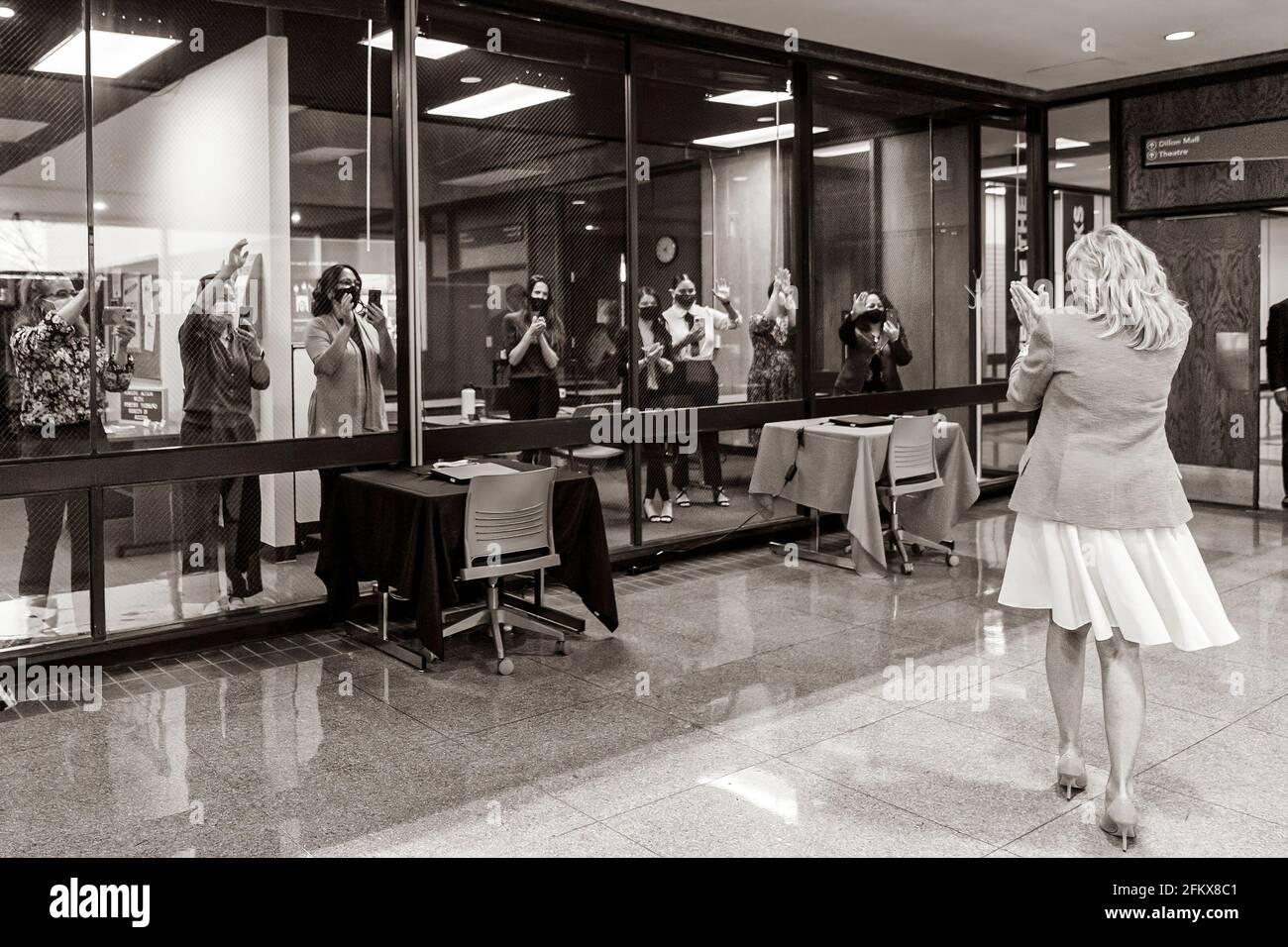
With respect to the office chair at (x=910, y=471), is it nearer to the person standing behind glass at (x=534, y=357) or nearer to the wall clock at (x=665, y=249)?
the wall clock at (x=665, y=249)

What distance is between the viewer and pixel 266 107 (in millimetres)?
5273

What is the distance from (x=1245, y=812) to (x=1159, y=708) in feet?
→ 3.13

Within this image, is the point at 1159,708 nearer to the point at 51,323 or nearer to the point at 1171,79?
the point at 51,323

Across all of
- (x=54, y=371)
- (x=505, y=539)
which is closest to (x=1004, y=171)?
(x=505, y=539)

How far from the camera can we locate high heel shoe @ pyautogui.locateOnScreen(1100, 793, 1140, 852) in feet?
9.90

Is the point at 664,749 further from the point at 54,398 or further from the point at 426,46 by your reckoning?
the point at 426,46

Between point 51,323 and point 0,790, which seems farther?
point 51,323

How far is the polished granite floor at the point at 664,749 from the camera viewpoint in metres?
3.15

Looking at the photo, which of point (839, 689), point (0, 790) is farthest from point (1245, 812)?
point (0, 790)

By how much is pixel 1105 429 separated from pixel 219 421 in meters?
3.87

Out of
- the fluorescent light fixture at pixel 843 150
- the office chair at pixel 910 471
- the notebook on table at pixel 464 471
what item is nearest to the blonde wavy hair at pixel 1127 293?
the notebook on table at pixel 464 471

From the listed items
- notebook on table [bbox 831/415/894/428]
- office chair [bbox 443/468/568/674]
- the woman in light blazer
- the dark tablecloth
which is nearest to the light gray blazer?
the woman in light blazer

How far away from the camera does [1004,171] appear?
8.99 metres

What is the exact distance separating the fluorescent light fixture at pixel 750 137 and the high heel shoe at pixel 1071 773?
4.68 meters
